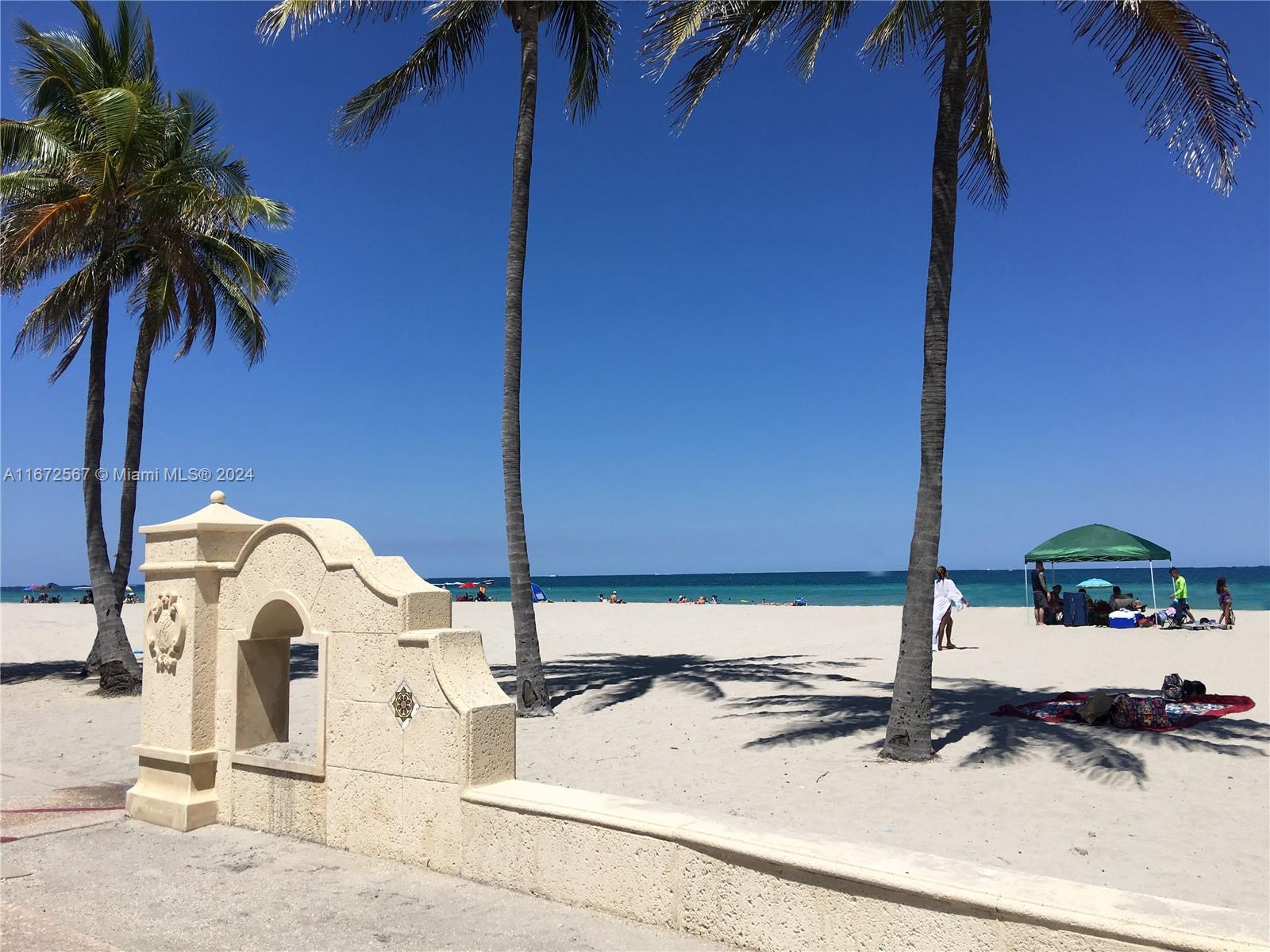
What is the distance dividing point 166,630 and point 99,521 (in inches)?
392

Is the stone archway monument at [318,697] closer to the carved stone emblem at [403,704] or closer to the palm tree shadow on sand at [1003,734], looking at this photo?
the carved stone emblem at [403,704]

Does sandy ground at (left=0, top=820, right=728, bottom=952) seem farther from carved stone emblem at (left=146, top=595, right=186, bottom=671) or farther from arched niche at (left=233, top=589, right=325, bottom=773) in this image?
carved stone emblem at (left=146, top=595, right=186, bottom=671)

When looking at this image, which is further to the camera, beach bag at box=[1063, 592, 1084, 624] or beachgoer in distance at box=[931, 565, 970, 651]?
beach bag at box=[1063, 592, 1084, 624]

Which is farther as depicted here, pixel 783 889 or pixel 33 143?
pixel 33 143

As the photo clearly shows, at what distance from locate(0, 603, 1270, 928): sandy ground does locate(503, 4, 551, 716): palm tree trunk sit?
0.75 m

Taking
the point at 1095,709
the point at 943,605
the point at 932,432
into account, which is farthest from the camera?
the point at 943,605

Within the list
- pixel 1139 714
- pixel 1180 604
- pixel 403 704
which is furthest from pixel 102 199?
pixel 1180 604

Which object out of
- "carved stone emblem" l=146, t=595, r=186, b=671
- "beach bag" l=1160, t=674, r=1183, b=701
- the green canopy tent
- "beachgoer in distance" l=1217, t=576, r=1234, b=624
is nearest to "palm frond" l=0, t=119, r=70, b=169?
"carved stone emblem" l=146, t=595, r=186, b=671

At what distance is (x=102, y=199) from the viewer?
13.3m

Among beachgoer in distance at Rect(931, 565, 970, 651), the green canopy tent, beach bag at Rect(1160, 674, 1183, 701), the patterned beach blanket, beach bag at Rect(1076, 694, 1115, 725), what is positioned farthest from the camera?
the green canopy tent

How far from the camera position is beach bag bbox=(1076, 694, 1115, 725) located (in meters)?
10.2

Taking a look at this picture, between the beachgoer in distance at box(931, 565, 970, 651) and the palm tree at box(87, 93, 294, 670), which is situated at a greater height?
the palm tree at box(87, 93, 294, 670)

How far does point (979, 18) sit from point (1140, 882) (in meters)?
8.76

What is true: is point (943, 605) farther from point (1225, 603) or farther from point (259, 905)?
point (259, 905)
